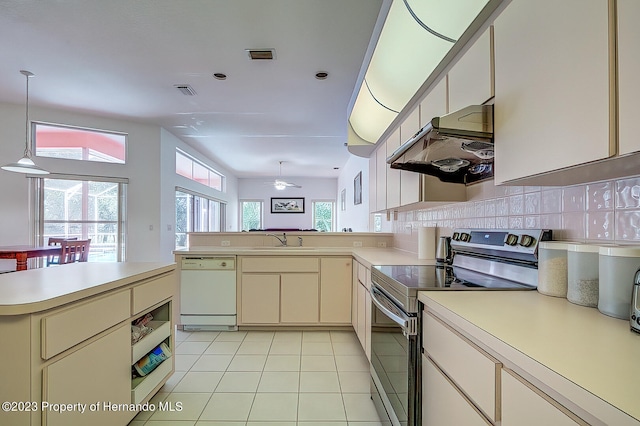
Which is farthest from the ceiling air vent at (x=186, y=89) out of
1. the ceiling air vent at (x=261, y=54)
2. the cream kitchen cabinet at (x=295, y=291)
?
the cream kitchen cabinet at (x=295, y=291)

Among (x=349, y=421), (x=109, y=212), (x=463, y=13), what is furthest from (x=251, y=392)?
(x=109, y=212)

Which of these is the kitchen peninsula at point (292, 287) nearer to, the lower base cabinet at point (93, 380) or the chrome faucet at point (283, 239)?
the chrome faucet at point (283, 239)

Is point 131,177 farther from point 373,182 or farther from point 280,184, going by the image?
point 373,182

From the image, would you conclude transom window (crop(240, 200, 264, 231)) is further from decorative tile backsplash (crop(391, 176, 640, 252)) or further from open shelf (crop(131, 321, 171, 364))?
decorative tile backsplash (crop(391, 176, 640, 252))

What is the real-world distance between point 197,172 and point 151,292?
19.0 feet

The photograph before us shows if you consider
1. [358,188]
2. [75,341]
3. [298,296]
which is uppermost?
[358,188]

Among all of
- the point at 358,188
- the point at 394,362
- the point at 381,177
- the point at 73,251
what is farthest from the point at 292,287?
the point at 358,188

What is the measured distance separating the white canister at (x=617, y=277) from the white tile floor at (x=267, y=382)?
1387 millimetres

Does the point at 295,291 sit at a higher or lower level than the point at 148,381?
higher

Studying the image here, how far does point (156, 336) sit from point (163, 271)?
403 mm

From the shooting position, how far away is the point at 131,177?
16.6ft

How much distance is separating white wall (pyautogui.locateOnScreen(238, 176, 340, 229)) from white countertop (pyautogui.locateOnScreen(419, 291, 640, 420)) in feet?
30.1

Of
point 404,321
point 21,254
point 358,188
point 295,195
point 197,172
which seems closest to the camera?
point 404,321

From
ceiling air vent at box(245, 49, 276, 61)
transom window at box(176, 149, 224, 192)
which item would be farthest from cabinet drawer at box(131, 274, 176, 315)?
transom window at box(176, 149, 224, 192)
